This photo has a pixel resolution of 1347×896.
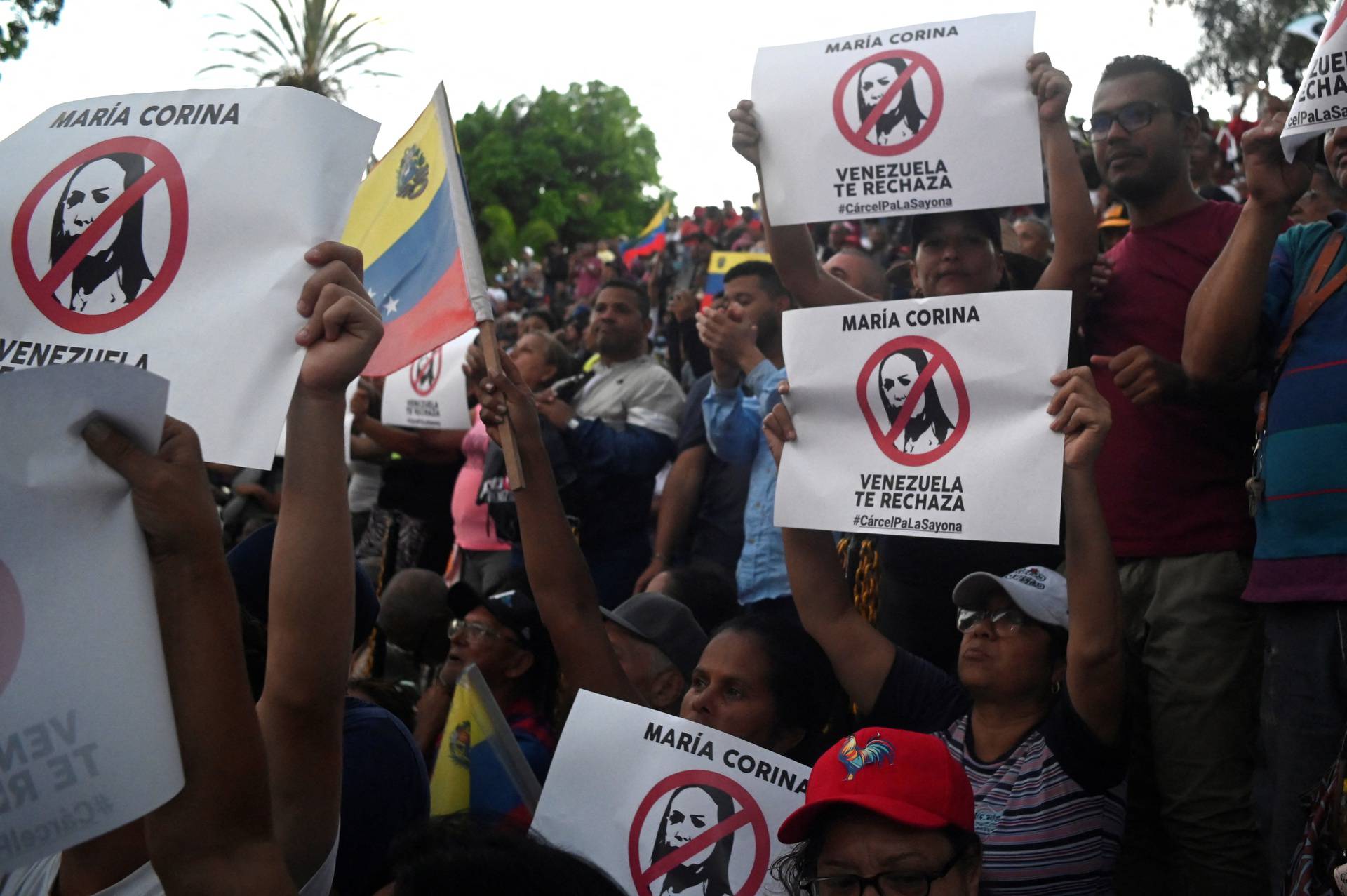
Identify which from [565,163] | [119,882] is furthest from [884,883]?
[565,163]

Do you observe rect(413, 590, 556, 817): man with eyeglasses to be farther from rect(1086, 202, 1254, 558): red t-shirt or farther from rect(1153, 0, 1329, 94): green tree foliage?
rect(1153, 0, 1329, 94): green tree foliage

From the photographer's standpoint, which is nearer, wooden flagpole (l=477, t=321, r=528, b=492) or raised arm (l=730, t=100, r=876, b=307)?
wooden flagpole (l=477, t=321, r=528, b=492)

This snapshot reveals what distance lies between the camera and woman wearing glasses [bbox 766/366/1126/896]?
2.91 m

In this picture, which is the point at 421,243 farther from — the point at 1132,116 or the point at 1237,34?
the point at 1237,34

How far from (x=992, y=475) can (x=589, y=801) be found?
3.88 feet

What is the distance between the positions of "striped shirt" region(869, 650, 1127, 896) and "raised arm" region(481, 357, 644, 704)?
96 cm

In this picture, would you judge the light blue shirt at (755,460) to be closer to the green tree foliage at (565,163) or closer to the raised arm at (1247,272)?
the raised arm at (1247,272)

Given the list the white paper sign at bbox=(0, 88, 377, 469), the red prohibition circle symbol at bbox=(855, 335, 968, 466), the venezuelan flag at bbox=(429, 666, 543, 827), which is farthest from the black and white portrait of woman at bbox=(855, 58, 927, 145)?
the venezuelan flag at bbox=(429, 666, 543, 827)

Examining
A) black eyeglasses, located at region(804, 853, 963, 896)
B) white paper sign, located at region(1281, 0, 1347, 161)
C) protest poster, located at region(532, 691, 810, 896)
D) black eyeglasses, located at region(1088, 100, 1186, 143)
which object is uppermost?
black eyeglasses, located at region(1088, 100, 1186, 143)

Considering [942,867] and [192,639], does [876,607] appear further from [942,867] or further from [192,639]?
[192,639]

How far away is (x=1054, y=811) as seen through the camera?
2916 millimetres

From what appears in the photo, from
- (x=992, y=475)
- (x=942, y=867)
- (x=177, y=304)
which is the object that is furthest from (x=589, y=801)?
(x=177, y=304)

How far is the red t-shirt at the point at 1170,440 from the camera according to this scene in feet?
11.5

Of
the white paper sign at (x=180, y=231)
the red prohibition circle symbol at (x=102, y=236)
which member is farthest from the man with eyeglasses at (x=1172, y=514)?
the red prohibition circle symbol at (x=102, y=236)
